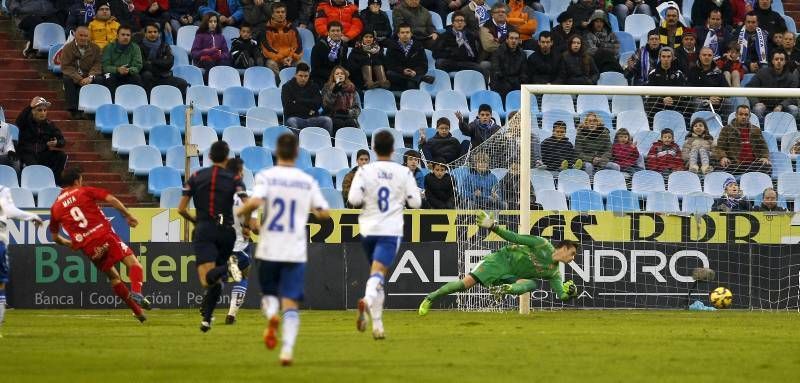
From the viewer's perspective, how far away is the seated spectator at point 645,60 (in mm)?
27406

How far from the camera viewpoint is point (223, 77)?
26.4 metres

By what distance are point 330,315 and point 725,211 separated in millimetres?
6842

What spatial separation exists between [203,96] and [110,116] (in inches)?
66.5

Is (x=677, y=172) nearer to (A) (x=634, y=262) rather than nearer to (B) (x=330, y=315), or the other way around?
(A) (x=634, y=262)

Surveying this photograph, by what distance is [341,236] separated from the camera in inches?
901

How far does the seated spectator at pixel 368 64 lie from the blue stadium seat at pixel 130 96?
385 centimetres

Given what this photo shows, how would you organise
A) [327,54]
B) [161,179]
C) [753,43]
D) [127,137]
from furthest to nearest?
[753,43] → [327,54] → [127,137] → [161,179]

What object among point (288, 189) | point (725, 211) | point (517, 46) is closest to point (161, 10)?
point (517, 46)

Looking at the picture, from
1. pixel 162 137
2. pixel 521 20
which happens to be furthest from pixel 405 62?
pixel 162 137

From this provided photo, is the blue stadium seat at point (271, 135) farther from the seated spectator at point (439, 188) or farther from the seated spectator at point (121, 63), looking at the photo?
the seated spectator at point (439, 188)

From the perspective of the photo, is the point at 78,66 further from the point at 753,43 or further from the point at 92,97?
the point at 753,43

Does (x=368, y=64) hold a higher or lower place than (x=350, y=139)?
higher

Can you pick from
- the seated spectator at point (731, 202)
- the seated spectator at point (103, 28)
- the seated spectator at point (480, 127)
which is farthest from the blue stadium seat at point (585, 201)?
the seated spectator at point (103, 28)

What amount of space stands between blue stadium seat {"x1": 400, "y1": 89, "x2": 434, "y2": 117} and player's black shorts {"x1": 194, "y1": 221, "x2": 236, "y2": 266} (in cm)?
1088
